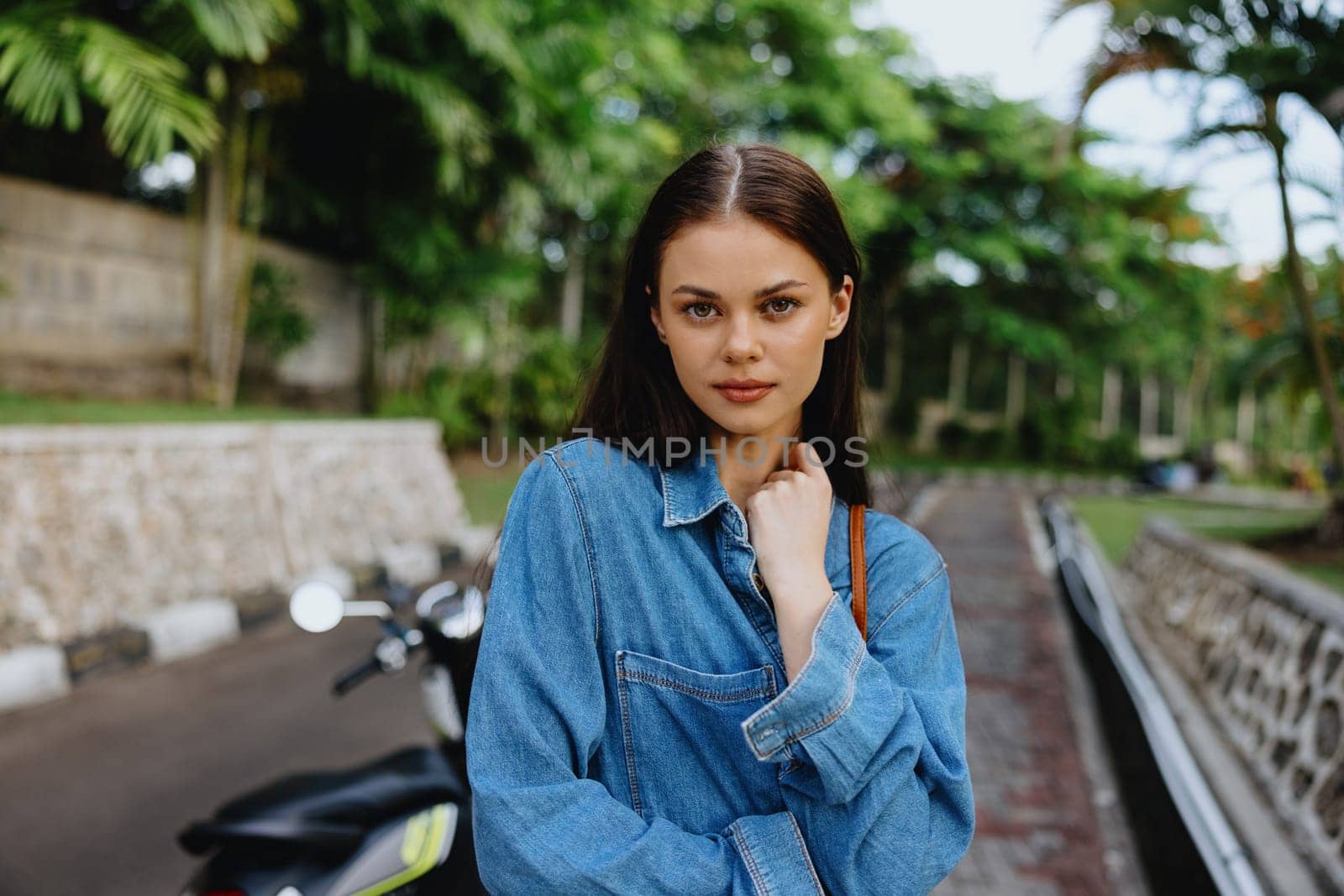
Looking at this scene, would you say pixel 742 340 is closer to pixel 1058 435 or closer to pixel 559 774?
pixel 559 774

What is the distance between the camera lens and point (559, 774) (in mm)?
927

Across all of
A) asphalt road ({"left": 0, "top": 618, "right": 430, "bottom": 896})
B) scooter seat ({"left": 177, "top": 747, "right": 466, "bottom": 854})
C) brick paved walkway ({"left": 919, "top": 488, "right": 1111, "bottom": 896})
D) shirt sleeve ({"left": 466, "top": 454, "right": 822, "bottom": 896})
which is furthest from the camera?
brick paved walkway ({"left": 919, "top": 488, "right": 1111, "bottom": 896})

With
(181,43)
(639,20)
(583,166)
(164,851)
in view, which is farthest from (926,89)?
(164,851)

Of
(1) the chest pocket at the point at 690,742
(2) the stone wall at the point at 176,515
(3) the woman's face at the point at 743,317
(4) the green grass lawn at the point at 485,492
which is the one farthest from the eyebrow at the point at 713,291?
(4) the green grass lawn at the point at 485,492

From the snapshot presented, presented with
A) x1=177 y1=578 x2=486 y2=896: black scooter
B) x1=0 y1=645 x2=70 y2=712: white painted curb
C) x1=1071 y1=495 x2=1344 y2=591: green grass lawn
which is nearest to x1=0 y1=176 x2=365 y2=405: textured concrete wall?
x1=0 y1=645 x2=70 y2=712: white painted curb

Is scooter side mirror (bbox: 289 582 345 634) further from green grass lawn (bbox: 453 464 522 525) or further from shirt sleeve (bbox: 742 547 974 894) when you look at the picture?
green grass lawn (bbox: 453 464 522 525)

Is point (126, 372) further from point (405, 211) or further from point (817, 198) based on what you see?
point (817, 198)

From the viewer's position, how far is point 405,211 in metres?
9.52

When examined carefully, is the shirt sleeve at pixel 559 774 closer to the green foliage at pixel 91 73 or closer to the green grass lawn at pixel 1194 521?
the green grass lawn at pixel 1194 521

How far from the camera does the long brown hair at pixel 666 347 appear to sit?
40.8 inches

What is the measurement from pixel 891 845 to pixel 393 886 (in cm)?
117

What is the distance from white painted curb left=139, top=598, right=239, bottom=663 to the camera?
4656 mm

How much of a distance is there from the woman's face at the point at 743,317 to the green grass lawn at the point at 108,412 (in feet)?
17.8

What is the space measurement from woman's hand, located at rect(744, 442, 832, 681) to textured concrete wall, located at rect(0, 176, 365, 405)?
7.41 metres
